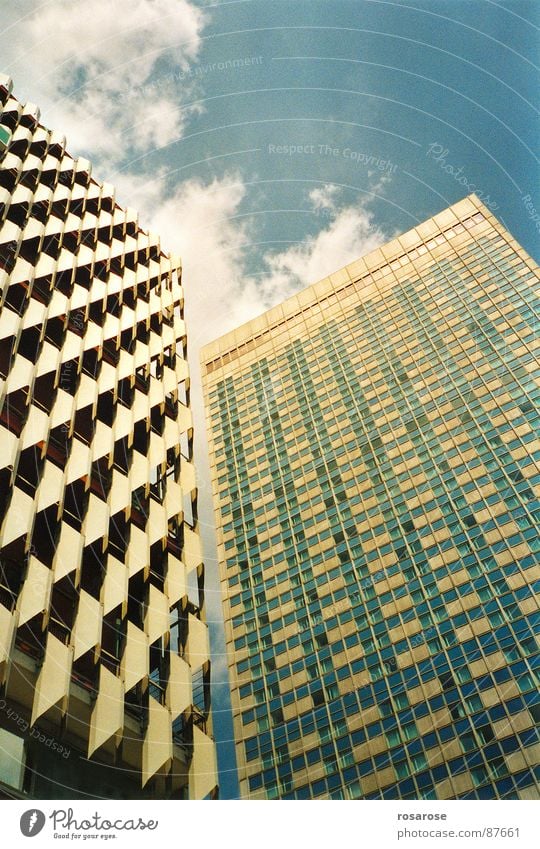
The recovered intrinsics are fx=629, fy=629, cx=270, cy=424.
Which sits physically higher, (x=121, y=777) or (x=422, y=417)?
(x=422, y=417)

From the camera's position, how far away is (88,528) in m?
18.9

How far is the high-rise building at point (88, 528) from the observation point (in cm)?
1488

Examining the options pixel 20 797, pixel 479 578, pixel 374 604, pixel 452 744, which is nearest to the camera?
pixel 20 797

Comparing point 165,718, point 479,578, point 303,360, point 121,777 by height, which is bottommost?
point 121,777

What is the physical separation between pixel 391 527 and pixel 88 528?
4110cm

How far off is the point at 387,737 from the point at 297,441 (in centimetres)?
3154

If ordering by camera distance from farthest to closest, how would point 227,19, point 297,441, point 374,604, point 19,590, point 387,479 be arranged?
1. point 297,441
2. point 387,479
3. point 374,604
4. point 227,19
5. point 19,590

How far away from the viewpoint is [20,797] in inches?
504

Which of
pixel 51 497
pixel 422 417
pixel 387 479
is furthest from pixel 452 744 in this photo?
pixel 51 497

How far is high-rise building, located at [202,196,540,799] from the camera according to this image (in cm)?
4441

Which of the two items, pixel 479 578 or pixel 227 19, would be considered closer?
pixel 227 19

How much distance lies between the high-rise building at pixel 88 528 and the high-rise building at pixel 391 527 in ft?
95.9

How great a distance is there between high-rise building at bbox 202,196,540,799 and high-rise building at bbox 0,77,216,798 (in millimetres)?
29222

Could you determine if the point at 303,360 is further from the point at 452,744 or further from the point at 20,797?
the point at 20,797
